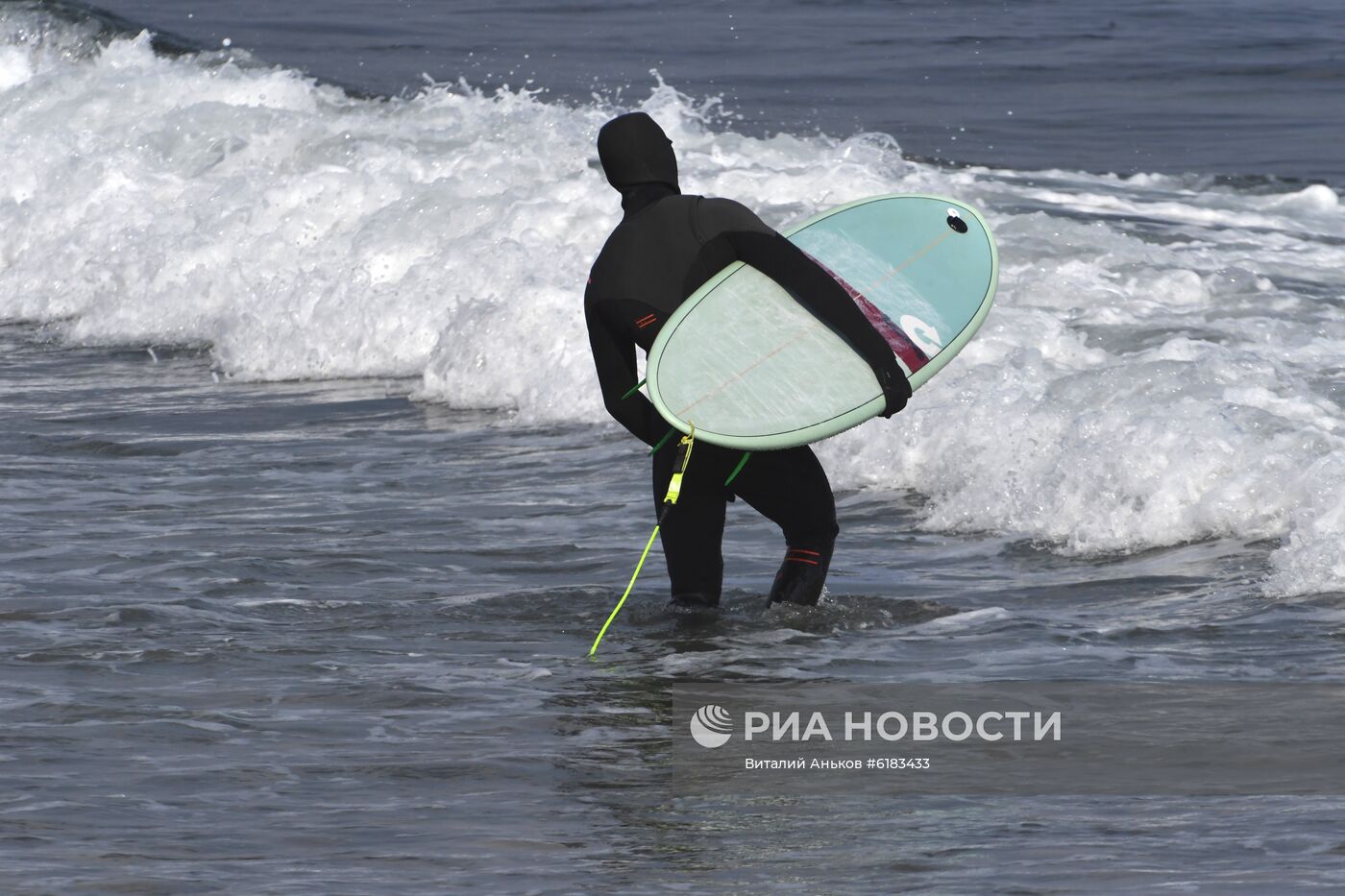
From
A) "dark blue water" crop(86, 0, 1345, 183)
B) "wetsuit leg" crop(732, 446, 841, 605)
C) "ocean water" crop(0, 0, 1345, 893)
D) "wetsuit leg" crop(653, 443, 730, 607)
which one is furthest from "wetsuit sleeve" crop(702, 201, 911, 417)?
"dark blue water" crop(86, 0, 1345, 183)

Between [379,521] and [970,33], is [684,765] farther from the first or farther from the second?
[970,33]

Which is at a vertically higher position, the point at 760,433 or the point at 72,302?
the point at 760,433

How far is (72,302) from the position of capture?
41.9 ft

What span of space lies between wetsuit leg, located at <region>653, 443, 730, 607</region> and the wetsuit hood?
2.29 ft

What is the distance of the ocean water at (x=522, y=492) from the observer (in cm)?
367

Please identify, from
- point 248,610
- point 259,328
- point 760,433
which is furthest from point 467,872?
point 259,328

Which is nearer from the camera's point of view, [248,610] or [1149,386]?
[248,610]

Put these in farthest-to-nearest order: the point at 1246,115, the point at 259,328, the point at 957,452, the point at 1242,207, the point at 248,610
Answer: the point at 1246,115
the point at 1242,207
the point at 259,328
the point at 957,452
the point at 248,610

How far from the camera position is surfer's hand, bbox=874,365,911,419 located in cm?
477

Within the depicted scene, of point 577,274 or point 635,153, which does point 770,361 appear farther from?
point 577,274

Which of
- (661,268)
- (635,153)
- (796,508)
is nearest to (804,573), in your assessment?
(796,508)

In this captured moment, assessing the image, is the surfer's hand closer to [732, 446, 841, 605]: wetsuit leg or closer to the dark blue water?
[732, 446, 841, 605]: wetsuit leg

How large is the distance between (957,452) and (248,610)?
3036mm

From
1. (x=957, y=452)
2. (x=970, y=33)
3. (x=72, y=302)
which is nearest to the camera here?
(x=957, y=452)
